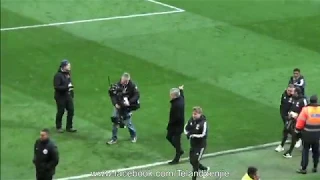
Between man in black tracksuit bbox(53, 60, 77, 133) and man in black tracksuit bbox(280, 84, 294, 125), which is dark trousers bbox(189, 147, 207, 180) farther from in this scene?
man in black tracksuit bbox(53, 60, 77, 133)

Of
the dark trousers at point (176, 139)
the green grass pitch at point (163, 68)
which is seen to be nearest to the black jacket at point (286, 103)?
the green grass pitch at point (163, 68)

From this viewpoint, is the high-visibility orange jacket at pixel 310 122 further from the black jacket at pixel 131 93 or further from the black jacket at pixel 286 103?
the black jacket at pixel 131 93

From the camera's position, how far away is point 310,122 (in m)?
12.3

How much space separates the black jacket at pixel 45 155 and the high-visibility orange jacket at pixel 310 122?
4.82m

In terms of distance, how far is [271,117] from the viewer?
54.2ft

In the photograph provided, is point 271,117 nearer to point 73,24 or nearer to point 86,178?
point 86,178

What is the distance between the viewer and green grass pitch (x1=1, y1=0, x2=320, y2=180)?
45.8ft

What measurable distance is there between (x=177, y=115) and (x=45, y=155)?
349 centimetres

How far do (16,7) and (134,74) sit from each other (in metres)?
8.45

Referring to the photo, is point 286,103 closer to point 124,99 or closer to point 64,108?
point 124,99

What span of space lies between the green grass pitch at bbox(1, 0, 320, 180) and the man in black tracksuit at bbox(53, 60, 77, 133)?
0.40 meters

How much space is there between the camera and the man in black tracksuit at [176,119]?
12.8 m

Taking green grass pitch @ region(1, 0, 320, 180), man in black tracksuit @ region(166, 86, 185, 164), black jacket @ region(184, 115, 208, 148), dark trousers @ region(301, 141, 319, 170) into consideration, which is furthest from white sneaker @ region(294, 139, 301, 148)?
black jacket @ region(184, 115, 208, 148)

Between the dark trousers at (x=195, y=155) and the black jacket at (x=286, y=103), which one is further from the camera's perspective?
the black jacket at (x=286, y=103)
